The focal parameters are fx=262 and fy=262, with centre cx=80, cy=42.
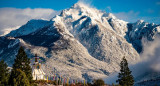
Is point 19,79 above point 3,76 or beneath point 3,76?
beneath

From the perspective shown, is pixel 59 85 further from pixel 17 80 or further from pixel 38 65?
pixel 38 65

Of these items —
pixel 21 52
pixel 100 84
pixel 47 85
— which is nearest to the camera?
pixel 21 52

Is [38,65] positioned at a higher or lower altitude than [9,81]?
higher

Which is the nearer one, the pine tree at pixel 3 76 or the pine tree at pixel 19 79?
the pine tree at pixel 19 79

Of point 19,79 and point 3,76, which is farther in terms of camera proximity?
point 3,76

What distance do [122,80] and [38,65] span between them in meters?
33.3

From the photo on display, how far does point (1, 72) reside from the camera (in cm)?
7338

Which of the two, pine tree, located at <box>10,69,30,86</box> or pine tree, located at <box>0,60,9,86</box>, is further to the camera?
pine tree, located at <box>0,60,9,86</box>

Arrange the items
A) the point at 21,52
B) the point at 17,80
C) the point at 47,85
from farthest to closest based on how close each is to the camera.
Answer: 1. the point at 47,85
2. the point at 21,52
3. the point at 17,80

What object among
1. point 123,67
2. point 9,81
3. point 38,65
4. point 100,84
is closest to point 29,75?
point 9,81

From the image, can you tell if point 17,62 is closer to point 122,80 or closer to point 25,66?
point 25,66

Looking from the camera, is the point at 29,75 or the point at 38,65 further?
the point at 38,65

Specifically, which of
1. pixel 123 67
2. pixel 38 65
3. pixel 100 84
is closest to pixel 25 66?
pixel 100 84

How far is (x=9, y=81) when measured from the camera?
215ft
